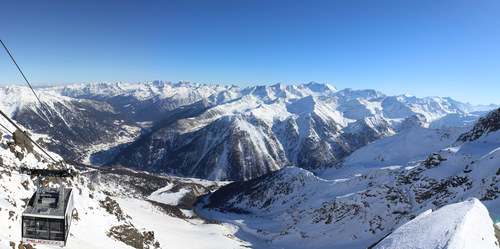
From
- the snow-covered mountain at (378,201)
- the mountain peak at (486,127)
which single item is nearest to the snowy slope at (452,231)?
the snow-covered mountain at (378,201)

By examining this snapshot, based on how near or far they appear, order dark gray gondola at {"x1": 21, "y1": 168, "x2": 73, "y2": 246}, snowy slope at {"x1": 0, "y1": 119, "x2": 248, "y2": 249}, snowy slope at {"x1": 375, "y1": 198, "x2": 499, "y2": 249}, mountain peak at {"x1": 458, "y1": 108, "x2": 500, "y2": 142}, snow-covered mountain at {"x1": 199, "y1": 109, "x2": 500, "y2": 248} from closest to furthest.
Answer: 1. dark gray gondola at {"x1": 21, "y1": 168, "x2": 73, "y2": 246}
2. snowy slope at {"x1": 375, "y1": 198, "x2": 499, "y2": 249}
3. snowy slope at {"x1": 0, "y1": 119, "x2": 248, "y2": 249}
4. snow-covered mountain at {"x1": 199, "y1": 109, "x2": 500, "y2": 248}
5. mountain peak at {"x1": 458, "y1": 108, "x2": 500, "y2": 142}

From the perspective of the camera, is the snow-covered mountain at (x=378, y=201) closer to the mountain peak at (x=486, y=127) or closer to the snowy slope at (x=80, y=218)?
the mountain peak at (x=486, y=127)

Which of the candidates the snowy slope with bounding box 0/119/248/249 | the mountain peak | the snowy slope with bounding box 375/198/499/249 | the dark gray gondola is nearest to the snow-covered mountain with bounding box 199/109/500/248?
the snowy slope with bounding box 375/198/499/249

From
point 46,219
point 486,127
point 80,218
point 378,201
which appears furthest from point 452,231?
point 486,127

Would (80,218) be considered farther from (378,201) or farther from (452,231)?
(378,201)

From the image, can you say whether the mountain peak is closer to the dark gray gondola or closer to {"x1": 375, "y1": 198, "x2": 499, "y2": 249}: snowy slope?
{"x1": 375, "y1": 198, "x2": 499, "y2": 249}: snowy slope

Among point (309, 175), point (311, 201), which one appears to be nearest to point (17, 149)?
point (311, 201)
